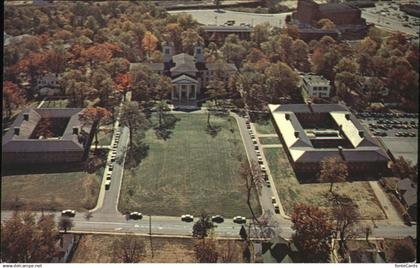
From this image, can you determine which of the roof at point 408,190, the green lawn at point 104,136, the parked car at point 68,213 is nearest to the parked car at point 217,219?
the parked car at point 68,213

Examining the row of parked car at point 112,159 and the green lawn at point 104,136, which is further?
the green lawn at point 104,136

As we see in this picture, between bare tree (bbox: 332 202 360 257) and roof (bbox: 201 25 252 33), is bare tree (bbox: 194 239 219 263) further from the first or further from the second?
roof (bbox: 201 25 252 33)

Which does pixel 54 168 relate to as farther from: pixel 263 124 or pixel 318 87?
pixel 318 87

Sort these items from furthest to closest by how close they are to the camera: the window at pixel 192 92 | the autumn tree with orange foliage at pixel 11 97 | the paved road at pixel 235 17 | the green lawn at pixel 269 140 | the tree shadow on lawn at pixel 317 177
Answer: the paved road at pixel 235 17
the window at pixel 192 92
the autumn tree with orange foliage at pixel 11 97
the green lawn at pixel 269 140
the tree shadow on lawn at pixel 317 177

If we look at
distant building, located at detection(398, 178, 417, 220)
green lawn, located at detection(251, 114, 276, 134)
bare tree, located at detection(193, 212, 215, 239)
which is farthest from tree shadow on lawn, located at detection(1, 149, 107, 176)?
distant building, located at detection(398, 178, 417, 220)

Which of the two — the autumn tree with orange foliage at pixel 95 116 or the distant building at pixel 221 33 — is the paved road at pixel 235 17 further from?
the autumn tree with orange foliage at pixel 95 116

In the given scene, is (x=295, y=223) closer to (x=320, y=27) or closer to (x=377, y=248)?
(x=377, y=248)
